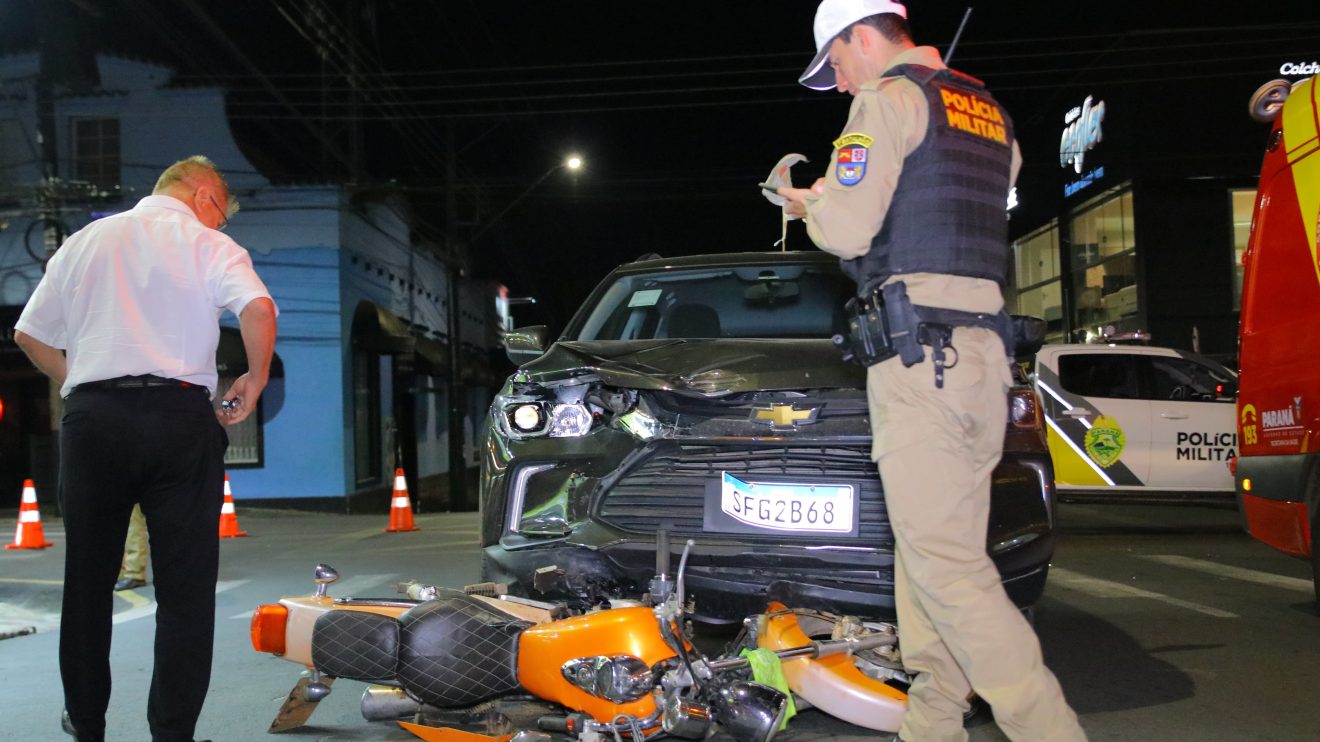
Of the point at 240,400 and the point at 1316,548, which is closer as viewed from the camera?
the point at 240,400

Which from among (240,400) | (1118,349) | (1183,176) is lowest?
(240,400)

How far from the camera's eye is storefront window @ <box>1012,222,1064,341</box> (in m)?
26.9

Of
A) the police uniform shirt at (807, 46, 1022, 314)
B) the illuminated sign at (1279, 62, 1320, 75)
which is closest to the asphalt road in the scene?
the police uniform shirt at (807, 46, 1022, 314)

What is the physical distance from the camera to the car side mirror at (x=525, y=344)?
15.1 feet

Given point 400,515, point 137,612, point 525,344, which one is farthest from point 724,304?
point 400,515

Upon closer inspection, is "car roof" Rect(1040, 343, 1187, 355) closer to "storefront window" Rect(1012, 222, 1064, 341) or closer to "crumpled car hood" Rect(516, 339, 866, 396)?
"crumpled car hood" Rect(516, 339, 866, 396)

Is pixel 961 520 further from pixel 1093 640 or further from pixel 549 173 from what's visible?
pixel 549 173

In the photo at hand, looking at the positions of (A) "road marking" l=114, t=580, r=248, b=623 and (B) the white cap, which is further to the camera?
(A) "road marking" l=114, t=580, r=248, b=623

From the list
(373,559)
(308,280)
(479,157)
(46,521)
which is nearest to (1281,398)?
(373,559)

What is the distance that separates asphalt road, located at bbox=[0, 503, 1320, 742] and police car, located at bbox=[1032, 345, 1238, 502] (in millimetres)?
514

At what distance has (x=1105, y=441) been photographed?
991cm

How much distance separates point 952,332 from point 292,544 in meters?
9.91

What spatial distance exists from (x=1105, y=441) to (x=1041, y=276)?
64.8 ft

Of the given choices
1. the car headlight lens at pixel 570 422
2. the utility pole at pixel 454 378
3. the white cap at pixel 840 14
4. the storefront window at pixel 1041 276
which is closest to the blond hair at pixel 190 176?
the car headlight lens at pixel 570 422
